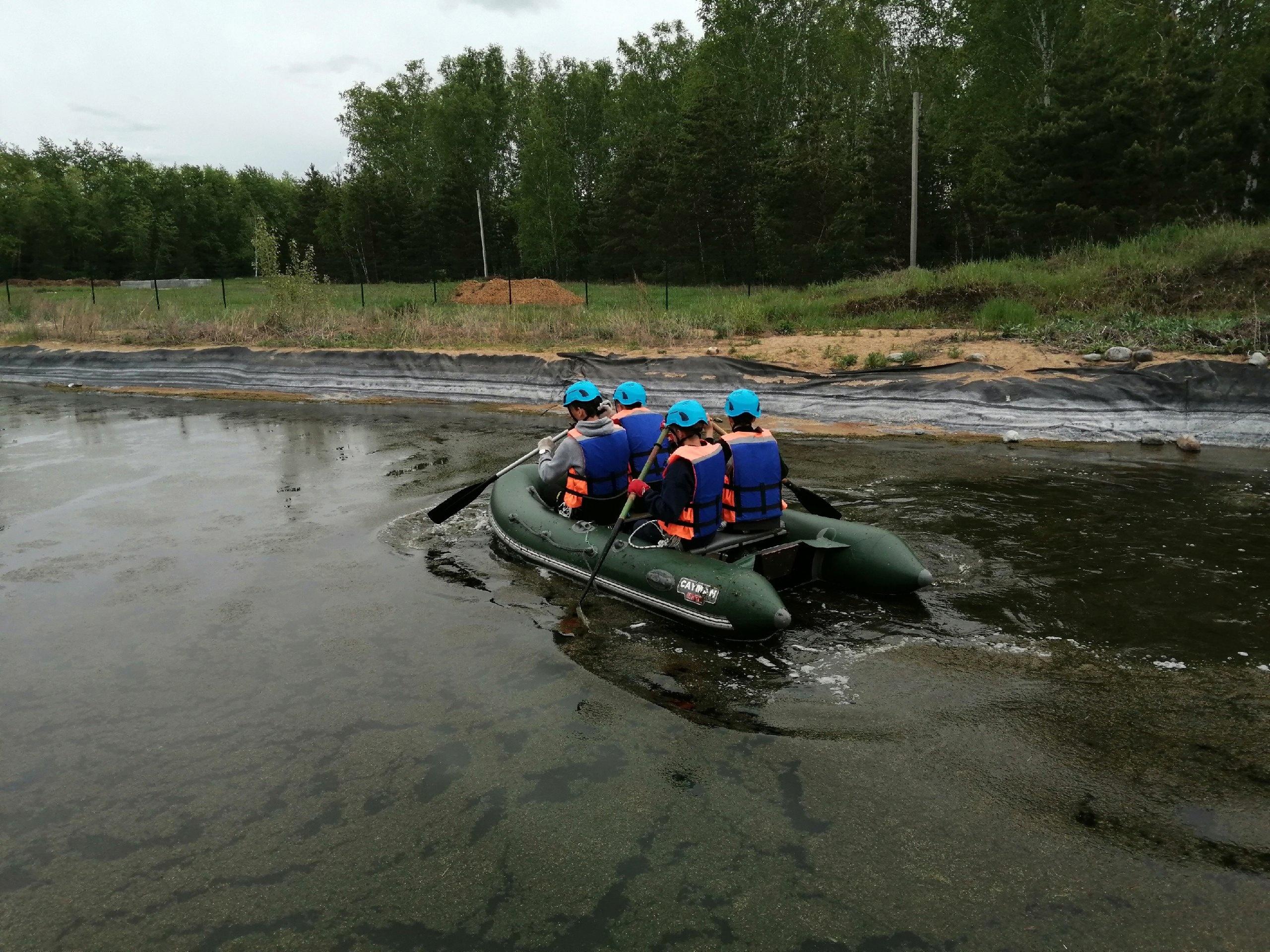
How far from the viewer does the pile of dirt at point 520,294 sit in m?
30.2

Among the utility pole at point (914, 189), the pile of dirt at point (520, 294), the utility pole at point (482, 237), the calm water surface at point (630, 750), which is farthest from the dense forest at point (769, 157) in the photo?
the calm water surface at point (630, 750)

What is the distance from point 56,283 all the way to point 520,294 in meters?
29.2

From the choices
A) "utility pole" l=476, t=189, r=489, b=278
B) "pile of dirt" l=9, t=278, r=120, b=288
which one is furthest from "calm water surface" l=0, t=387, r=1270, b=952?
"pile of dirt" l=9, t=278, r=120, b=288

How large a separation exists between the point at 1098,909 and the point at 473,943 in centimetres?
251

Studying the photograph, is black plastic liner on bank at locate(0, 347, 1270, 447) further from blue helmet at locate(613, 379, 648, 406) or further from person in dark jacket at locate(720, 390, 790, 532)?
person in dark jacket at locate(720, 390, 790, 532)

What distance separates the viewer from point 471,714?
5.54 m

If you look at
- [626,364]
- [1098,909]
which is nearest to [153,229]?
[626,364]

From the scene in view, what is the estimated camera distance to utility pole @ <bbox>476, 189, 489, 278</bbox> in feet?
127

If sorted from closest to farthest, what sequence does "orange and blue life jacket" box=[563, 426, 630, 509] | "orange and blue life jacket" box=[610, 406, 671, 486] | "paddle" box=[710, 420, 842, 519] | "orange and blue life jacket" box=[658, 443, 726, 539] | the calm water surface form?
1. the calm water surface
2. "orange and blue life jacket" box=[658, 443, 726, 539]
3. "orange and blue life jacket" box=[563, 426, 630, 509]
4. "orange and blue life jacket" box=[610, 406, 671, 486]
5. "paddle" box=[710, 420, 842, 519]

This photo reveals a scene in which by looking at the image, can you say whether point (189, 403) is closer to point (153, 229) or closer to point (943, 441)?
point (943, 441)


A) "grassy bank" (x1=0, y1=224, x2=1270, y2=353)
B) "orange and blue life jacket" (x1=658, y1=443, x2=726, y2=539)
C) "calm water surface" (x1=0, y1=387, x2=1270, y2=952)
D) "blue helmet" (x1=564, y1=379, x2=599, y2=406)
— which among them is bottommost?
"calm water surface" (x1=0, y1=387, x2=1270, y2=952)

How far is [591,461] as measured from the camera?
761 cm

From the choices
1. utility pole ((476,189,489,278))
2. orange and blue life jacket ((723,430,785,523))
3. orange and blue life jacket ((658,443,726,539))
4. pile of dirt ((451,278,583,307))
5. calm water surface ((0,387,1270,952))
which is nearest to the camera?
calm water surface ((0,387,1270,952))

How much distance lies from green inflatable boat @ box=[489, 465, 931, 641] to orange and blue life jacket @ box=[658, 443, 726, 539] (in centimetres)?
14
